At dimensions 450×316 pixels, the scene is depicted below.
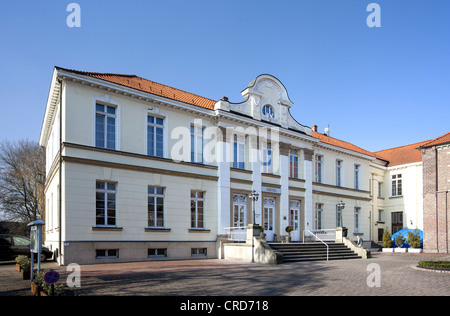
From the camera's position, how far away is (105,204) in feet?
54.4

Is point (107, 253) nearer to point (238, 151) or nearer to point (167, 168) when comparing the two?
point (167, 168)

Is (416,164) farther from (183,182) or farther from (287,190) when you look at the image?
(183,182)

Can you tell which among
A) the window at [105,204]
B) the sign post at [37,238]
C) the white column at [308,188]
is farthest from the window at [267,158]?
the sign post at [37,238]

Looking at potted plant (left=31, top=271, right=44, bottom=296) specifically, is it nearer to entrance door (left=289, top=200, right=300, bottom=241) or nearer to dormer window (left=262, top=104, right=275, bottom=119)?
dormer window (left=262, top=104, right=275, bottom=119)

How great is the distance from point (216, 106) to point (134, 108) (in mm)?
4972

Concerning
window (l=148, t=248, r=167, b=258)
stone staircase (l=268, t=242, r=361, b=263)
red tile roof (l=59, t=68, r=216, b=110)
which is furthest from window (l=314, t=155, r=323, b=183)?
window (l=148, t=248, r=167, b=258)

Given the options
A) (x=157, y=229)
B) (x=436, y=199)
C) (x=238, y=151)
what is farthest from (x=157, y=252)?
(x=436, y=199)

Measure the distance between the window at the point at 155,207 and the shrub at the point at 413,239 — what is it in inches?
758

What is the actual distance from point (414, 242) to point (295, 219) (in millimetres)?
9616

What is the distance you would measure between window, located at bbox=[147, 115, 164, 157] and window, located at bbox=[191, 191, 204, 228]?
2956mm

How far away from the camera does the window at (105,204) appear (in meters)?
16.4

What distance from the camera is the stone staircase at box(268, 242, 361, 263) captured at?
715 inches

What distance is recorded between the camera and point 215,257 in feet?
65.3

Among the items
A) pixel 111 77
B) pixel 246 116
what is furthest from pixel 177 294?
pixel 246 116
